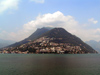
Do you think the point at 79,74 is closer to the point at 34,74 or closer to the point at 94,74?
the point at 94,74

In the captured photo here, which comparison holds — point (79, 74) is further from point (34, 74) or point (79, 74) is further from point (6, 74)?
point (6, 74)

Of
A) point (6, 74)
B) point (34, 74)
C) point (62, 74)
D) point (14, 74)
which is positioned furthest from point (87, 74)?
point (6, 74)

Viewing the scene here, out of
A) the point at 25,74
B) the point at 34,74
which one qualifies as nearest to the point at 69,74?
the point at 34,74

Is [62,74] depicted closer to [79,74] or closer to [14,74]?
[79,74]

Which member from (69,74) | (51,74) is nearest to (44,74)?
(51,74)

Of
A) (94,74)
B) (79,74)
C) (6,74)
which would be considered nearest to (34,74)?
(6,74)
